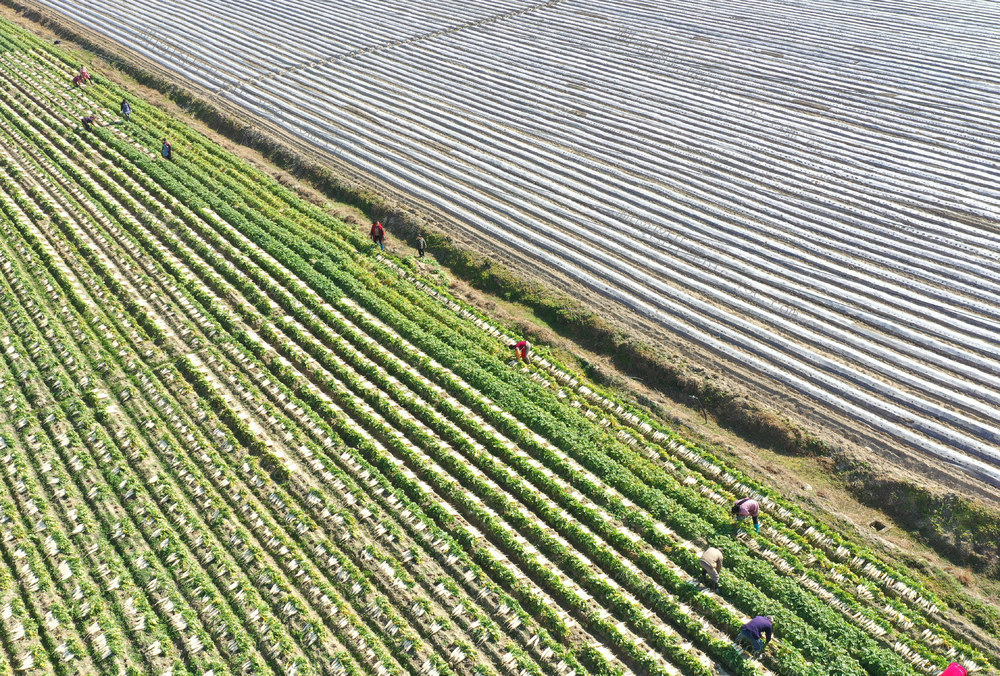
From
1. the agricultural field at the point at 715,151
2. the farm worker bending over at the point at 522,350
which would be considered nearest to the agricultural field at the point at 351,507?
the farm worker bending over at the point at 522,350

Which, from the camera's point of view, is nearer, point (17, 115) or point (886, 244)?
point (886, 244)

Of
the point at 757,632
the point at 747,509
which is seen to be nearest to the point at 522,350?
the point at 747,509

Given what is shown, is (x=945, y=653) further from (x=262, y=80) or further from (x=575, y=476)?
(x=262, y=80)

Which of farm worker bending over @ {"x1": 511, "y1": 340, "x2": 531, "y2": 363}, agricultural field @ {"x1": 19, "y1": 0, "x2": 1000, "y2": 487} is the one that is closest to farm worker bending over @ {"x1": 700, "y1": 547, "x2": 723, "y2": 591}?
agricultural field @ {"x1": 19, "y1": 0, "x2": 1000, "y2": 487}

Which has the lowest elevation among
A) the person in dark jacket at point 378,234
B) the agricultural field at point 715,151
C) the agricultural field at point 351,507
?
the agricultural field at point 351,507

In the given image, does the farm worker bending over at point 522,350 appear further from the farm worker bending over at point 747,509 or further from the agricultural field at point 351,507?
the farm worker bending over at point 747,509

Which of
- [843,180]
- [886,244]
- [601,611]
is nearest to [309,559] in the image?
[601,611]
